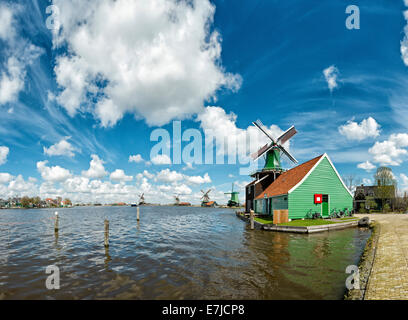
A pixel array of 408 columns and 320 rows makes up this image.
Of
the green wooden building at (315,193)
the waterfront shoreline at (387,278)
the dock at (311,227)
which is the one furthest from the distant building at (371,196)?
the waterfront shoreline at (387,278)

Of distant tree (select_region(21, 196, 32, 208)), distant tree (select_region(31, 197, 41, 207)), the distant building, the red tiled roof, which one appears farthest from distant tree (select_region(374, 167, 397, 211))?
distant tree (select_region(31, 197, 41, 207))

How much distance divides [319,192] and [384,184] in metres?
37.8

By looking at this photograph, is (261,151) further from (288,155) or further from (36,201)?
(36,201)

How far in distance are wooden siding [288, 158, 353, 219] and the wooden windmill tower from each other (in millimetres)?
11973

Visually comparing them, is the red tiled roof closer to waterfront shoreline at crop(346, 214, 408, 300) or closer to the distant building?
waterfront shoreline at crop(346, 214, 408, 300)

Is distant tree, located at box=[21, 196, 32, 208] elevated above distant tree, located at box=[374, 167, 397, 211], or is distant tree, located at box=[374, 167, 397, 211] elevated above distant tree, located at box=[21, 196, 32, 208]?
distant tree, located at box=[374, 167, 397, 211]

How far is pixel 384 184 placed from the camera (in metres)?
47.5

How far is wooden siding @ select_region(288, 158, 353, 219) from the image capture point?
22.2 m

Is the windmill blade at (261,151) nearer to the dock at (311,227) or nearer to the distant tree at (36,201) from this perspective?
the dock at (311,227)

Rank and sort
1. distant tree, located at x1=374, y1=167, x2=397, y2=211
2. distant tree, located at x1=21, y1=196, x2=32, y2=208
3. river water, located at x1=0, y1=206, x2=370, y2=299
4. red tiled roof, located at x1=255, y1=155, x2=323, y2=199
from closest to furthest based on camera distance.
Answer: river water, located at x1=0, y1=206, x2=370, y2=299
red tiled roof, located at x1=255, y1=155, x2=323, y2=199
distant tree, located at x1=374, y1=167, x2=397, y2=211
distant tree, located at x1=21, y1=196, x2=32, y2=208

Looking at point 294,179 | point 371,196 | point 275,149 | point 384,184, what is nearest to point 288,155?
point 275,149

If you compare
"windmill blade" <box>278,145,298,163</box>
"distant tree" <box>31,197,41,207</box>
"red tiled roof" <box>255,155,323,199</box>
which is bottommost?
"distant tree" <box>31,197,41,207</box>

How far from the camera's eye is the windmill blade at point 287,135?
1603 inches
